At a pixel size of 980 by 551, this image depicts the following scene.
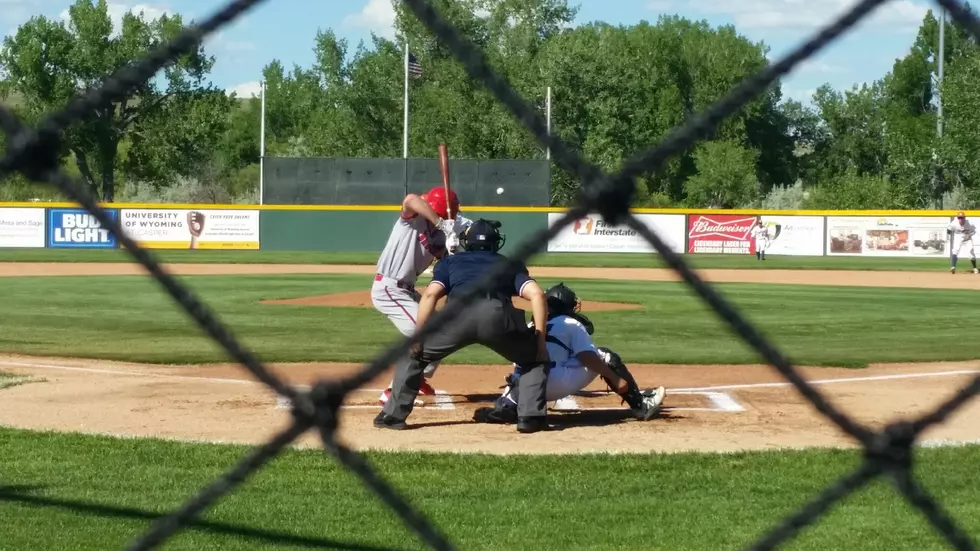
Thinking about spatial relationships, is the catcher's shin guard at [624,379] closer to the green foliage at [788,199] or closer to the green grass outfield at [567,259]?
the green grass outfield at [567,259]

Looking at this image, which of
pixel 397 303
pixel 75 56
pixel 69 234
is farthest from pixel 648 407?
pixel 69 234

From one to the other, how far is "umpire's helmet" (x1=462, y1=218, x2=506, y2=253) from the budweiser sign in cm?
3176

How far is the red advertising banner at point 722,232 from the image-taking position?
3825cm

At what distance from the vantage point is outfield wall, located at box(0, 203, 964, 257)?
36.2 meters

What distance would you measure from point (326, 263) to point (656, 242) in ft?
96.0

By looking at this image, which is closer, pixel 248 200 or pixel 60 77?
pixel 60 77

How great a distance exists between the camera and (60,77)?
82.9 ft

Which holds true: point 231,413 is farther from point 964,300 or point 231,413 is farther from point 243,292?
point 964,300

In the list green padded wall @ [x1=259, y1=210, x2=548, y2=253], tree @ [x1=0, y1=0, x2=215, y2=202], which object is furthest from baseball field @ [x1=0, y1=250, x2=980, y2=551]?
green padded wall @ [x1=259, y1=210, x2=548, y2=253]

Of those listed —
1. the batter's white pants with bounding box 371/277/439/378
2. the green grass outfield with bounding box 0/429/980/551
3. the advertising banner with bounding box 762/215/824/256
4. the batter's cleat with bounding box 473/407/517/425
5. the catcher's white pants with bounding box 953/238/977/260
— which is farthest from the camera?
the advertising banner with bounding box 762/215/824/256

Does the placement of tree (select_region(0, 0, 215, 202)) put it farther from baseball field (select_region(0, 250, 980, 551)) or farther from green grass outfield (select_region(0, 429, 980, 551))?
green grass outfield (select_region(0, 429, 980, 551))

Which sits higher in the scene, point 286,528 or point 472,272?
point 472,272

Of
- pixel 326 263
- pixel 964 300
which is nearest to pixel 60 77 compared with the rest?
pixel 326 263

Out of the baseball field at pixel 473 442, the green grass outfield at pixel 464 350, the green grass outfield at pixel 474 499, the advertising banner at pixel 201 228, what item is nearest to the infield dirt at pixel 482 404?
the baseball field at pixel 473 442
